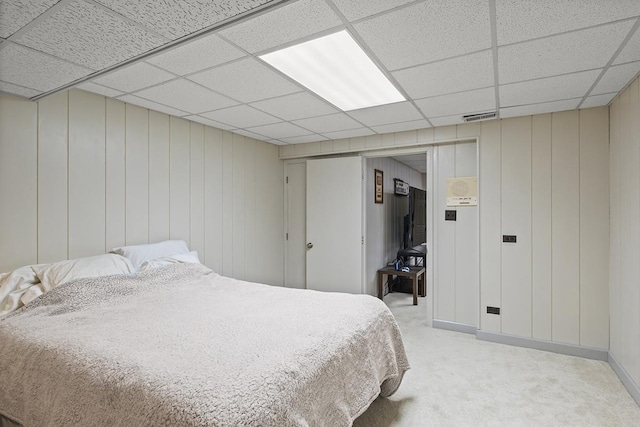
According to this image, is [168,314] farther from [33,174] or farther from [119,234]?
[33,174]

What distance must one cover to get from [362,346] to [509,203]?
244 centimetres

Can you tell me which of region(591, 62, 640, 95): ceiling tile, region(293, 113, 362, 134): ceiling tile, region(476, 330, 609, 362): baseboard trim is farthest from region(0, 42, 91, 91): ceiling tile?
region(476, 330, 609, 362): baseboard trim

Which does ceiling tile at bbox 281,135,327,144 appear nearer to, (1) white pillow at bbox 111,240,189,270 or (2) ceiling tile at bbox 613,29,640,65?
(1) white pillow at bbox 111,240,189,270

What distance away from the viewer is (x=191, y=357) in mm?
1448

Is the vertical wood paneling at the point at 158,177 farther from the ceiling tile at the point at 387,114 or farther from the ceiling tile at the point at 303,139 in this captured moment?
the ceiling tile at the point at 387,114

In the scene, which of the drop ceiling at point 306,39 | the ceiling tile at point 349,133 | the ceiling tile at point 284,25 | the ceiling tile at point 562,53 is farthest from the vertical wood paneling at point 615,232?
the ceiling tile at point 284,25

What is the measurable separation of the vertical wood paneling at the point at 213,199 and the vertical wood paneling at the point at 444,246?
8.57 feet

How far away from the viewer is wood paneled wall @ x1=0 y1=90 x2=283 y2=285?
90.4 inches

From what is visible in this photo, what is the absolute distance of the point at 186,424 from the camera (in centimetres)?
110

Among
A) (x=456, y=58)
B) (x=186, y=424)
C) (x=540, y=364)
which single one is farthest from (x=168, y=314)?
(x=540, y=364)

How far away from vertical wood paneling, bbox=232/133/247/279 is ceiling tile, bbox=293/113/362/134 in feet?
3.16

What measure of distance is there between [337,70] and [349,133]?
1.81 meters

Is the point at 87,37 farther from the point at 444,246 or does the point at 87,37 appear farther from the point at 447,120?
the point at 444,246

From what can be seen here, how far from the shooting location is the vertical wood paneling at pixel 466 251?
12.1ft
